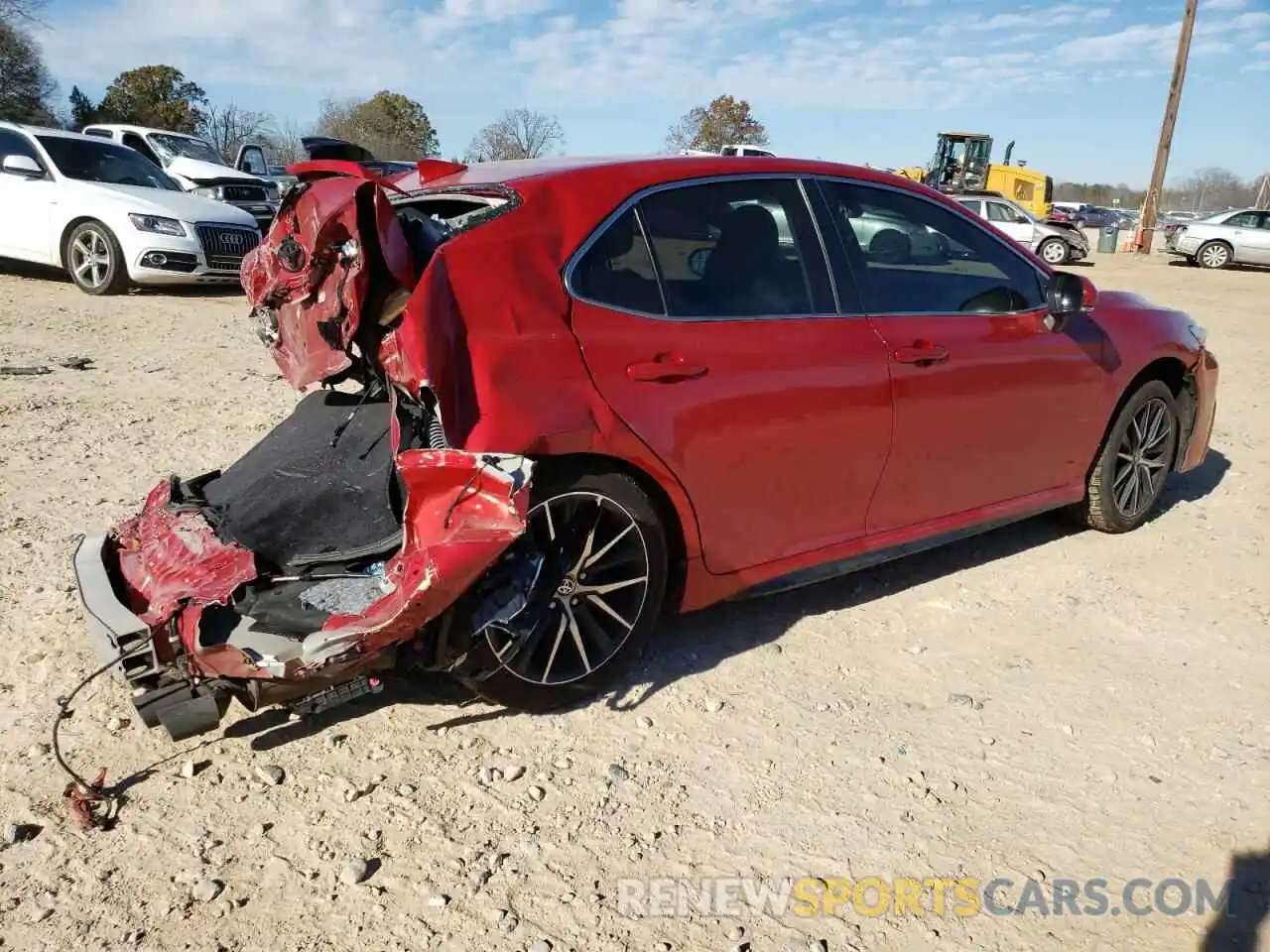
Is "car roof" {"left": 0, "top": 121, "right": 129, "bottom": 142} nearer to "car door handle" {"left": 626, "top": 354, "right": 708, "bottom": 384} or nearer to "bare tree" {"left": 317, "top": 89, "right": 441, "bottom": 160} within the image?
"car door handle" {"left": 626, "top": 354, "right": 708, "bottom": 384}

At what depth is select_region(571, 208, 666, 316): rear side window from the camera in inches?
121

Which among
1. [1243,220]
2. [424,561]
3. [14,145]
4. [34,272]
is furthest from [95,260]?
[1243,220]

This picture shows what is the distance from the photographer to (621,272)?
3137mm

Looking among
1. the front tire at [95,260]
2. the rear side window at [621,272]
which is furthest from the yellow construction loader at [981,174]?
the rear side window at [621,272]

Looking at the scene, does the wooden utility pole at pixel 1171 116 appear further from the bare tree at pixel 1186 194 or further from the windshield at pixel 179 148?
the bare tree at pixel 1186 194

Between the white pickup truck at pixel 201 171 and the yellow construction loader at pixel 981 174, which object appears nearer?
the white pickup truck at pixel 201 171

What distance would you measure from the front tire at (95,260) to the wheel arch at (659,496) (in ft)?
30.9

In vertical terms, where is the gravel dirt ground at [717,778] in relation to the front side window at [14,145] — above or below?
A: below

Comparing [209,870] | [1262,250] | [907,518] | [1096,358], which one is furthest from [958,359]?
[1262,250]

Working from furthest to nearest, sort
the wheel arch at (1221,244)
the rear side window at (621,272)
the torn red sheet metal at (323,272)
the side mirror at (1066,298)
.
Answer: the wheel arch at (1221,244) → the side mirror at (1066,298) → the rear side window at (621,272) → the torn red sheet metal at (323,272)

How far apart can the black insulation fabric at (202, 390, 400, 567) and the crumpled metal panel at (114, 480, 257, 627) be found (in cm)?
8

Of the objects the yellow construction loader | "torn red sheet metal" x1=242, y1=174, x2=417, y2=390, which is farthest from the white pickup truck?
the yellow construction loader

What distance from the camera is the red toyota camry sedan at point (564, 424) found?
106 inches

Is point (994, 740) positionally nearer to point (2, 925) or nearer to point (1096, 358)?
point (1096, 358)
